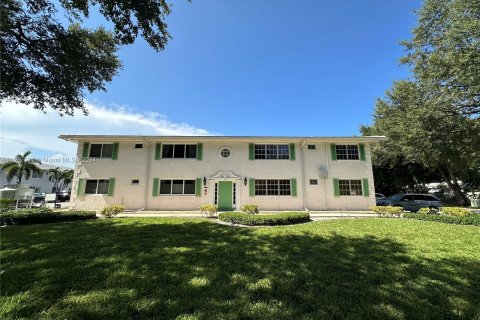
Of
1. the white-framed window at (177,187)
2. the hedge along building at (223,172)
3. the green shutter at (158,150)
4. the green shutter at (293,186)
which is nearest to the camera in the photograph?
the hedge along building at (223,172)

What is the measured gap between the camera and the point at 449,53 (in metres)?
13.3

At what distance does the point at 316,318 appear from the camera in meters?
2.91

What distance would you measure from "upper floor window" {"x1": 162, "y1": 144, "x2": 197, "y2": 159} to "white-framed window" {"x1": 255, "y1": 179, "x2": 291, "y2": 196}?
5030 mm

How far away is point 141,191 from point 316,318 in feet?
50.4

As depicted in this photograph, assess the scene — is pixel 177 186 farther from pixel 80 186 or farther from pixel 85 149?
pixel 85 149

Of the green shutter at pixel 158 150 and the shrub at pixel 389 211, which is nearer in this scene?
the shrub at pixel 389 211

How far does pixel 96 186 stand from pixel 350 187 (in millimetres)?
17666

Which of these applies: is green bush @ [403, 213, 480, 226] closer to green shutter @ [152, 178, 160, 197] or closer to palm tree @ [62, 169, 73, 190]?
green shutter @ [152, 178, 160, 197]

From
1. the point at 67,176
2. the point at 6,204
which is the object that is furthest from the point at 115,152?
the point at 67,176

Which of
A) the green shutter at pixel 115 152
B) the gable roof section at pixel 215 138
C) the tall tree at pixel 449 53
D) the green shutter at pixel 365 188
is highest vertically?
the tall tree at pixel 449 53

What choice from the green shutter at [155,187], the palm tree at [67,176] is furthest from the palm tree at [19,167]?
the green shutter at [155,187]

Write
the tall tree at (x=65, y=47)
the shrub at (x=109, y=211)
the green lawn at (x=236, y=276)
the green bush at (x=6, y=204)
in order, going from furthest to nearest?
the green bush at (x=6, y=204) → the shrub at (x=109, y=211) → the tall tree at (x=65, y=47) → the green lawn at (x=236, y=276)

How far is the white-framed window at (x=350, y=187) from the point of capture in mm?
16438

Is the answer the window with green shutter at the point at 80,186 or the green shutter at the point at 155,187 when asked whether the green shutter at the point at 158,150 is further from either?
the window with green shutter at the point at 80,186
